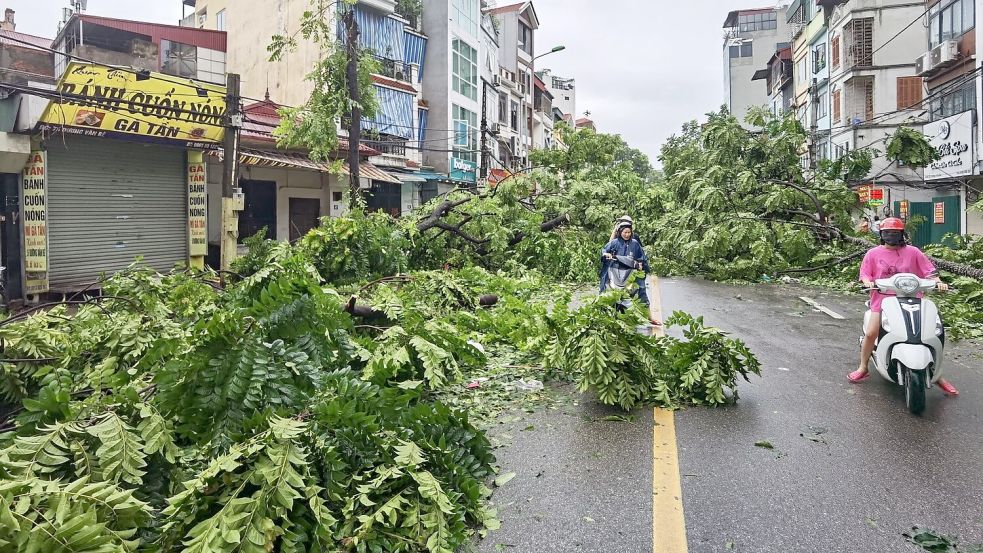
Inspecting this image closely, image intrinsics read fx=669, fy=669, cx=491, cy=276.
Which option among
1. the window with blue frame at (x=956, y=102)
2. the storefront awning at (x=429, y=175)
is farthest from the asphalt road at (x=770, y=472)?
the storefront awning at (x=429, y=175)

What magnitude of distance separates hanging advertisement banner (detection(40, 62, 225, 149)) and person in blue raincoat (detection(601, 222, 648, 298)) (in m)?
8.59

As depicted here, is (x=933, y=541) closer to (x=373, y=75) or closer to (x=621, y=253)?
(x=621, y=253)

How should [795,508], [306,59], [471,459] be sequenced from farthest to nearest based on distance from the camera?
[306,59]
[471,459]
[795,508]

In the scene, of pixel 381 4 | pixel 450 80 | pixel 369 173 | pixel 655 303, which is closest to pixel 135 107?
pixel 369 173

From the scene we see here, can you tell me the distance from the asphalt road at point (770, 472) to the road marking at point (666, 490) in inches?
1.7

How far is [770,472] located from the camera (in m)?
4.01

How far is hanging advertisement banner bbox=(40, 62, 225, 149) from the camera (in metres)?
13.7

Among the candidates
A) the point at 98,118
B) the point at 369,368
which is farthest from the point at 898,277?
the point at 98,118

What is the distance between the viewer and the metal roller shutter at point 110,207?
1474cm

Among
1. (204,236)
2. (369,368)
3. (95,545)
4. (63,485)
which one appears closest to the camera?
(95,545)

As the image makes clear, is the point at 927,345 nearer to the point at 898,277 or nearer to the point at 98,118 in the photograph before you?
the point at 898,277

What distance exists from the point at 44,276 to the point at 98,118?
11.8ft

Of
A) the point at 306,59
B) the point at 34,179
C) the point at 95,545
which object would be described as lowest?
the point at 95,545

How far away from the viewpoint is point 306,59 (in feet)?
90.5
